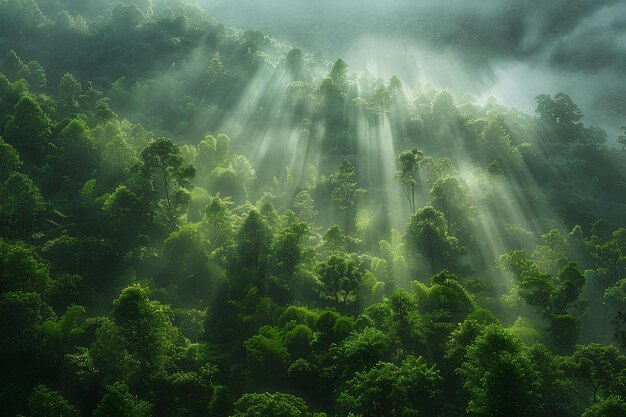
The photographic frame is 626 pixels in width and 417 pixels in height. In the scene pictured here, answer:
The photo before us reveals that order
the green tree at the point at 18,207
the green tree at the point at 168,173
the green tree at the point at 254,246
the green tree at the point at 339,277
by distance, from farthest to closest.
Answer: the green tree at the point at 168,173 < the green tree at the point at 254,246 < the green tree at the point at 18,207 < the green tree at the point at 339,277

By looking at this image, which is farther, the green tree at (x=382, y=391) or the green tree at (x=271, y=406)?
the green tree at (x=382, y=391)

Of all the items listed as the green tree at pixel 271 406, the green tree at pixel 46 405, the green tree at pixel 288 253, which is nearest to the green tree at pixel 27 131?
the green tree at pixel 288 253

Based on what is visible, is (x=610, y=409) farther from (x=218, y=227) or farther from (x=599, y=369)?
(x=218, y=227)

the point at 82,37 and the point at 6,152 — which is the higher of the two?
the point at 82,37

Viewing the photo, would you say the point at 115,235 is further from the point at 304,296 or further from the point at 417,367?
the point at 417,367

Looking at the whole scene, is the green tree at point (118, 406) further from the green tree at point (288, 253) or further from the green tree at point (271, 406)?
the green tree at point (288, 253)

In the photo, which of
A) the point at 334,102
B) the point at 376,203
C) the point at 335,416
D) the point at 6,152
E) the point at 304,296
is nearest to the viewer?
the point at 335,416

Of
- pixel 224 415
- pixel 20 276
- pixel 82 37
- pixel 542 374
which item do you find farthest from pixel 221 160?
pixel 82 37

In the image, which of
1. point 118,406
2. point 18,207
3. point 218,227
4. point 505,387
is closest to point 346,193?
point 218,227
